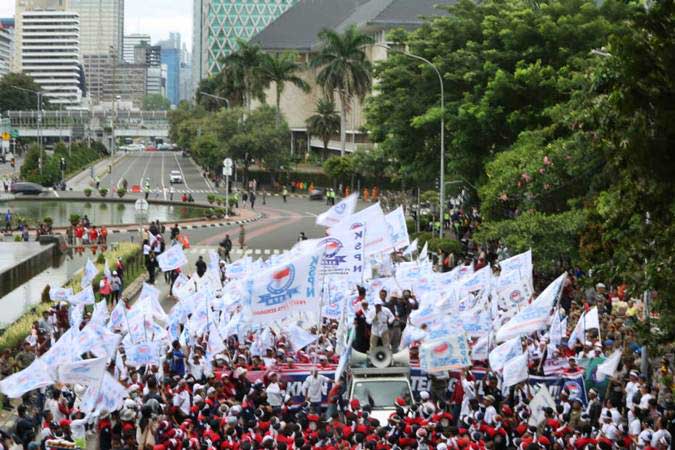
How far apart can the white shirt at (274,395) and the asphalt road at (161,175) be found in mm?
59960

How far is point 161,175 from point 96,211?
41.5 m

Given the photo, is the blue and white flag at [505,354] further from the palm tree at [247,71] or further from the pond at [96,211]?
the palm tree at [247,71]

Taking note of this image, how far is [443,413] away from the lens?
17.0 meters

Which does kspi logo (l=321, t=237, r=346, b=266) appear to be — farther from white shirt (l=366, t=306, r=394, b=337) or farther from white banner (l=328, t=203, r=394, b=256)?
white banner (l=328, t=203, r=394, b=256)

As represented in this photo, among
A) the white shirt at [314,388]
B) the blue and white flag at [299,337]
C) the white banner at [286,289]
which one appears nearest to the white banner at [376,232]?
the blue and white flag at [299,337]

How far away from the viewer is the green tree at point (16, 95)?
183 meters

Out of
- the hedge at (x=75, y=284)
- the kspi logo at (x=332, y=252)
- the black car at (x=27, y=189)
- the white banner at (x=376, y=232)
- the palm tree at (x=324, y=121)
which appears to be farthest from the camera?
the palm tree at (x=324, y=121)

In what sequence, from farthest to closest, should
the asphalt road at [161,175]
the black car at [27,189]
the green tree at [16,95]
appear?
the green tree at [16,95] < the asphalt road at [161,175] < the black car at [27,189]

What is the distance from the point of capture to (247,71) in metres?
101

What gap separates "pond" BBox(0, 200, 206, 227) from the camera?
63812 millimetres

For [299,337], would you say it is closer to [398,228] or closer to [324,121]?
[398,228]

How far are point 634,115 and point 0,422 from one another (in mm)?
12092

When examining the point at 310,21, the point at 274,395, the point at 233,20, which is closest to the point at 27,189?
the point at 310,21

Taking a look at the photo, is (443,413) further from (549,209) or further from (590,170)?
(549,209)
